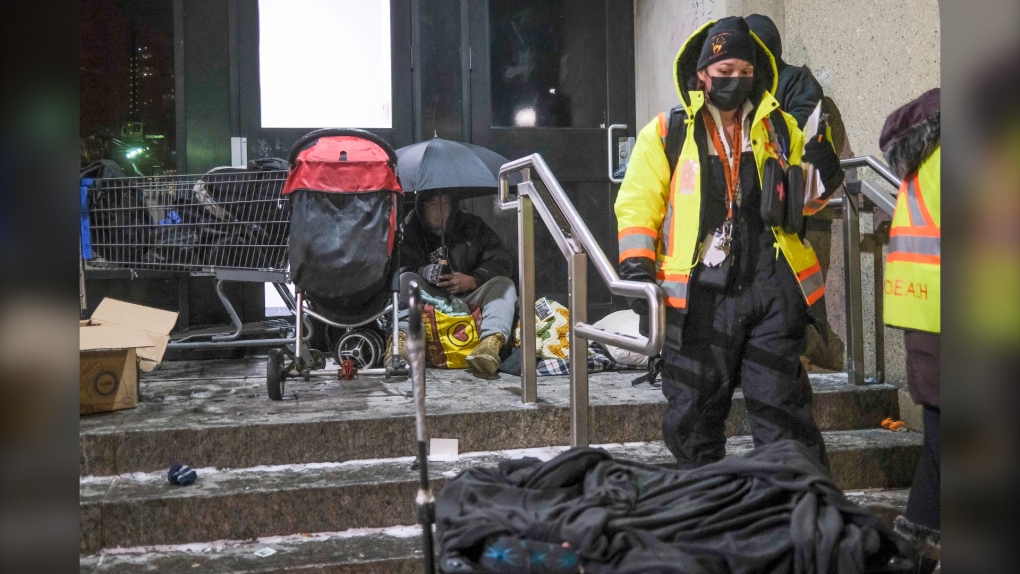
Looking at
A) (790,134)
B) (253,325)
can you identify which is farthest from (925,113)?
(253,325)

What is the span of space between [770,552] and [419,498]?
0.62 meters

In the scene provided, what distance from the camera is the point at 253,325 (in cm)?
627

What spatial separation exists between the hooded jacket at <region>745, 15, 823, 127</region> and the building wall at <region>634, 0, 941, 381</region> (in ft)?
0.91

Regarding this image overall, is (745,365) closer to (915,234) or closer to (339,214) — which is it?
(915,234)

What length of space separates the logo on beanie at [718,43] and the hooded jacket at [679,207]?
0.42 feet

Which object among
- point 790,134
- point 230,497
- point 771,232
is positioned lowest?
point 230,497

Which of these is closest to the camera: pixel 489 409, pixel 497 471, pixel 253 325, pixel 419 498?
pixel 419 498

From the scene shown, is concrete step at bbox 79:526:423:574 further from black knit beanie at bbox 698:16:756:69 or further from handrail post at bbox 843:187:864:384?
handrail post at bbox 843:187:864:384

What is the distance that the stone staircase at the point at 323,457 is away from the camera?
11.0ft

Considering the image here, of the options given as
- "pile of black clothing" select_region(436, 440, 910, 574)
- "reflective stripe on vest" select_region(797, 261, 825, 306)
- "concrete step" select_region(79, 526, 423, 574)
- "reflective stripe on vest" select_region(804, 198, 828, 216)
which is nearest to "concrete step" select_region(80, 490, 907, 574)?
"concrete step" select_region(79, 526, 423, 574)

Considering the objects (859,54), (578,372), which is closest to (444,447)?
(578,372)

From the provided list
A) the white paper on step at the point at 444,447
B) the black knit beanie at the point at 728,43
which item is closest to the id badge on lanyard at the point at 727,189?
the black knit beanie at the point at 728,43

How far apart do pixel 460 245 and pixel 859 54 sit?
9.18 feet
